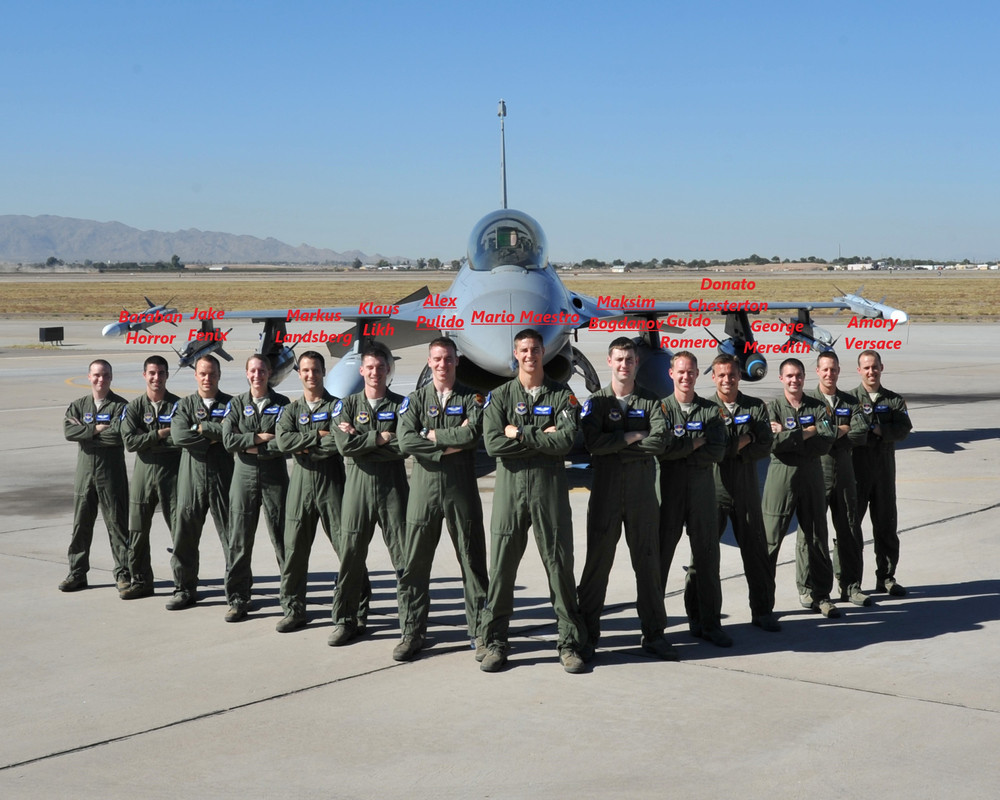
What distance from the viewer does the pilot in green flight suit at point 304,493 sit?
755 centimetres

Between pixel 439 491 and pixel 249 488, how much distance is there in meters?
1.83

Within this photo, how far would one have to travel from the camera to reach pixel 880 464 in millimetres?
8391

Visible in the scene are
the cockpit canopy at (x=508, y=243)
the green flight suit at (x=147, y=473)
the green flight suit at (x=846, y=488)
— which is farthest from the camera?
the cockpit canopy at (x=508, y=243)

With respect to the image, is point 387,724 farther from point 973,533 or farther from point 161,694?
point 973,533

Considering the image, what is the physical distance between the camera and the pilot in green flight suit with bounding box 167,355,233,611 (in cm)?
810

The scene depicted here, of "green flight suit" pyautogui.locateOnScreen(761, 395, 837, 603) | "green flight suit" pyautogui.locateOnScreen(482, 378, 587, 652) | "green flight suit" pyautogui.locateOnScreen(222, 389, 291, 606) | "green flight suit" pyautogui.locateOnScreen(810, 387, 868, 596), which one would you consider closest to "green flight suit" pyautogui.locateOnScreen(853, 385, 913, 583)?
"green flight suit" pyautogui.locateOnScreen(810, 387, 868, 596)

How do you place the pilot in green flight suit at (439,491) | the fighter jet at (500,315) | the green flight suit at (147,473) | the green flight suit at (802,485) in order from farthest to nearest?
the fighter jet at (500,315) < the green flight suit at (147,473) < the green flight suit at (802,485) < the pilot in green flight suit at (439,491)

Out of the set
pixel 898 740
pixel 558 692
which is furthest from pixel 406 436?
pixel 898 740

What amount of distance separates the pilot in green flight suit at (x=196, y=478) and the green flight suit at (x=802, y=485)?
3977mm

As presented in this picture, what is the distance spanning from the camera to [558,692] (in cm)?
626

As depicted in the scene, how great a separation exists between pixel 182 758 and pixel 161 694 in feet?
3.34

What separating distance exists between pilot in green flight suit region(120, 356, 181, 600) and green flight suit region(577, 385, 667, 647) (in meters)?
3.43

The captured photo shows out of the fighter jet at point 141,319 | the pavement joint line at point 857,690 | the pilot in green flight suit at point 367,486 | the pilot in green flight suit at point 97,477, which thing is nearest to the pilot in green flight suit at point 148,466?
the pilot in green flight suit at point 97,477

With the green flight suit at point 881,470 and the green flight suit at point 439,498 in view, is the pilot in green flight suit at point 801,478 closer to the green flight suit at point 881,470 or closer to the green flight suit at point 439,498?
the green flight suit at point 881,470
